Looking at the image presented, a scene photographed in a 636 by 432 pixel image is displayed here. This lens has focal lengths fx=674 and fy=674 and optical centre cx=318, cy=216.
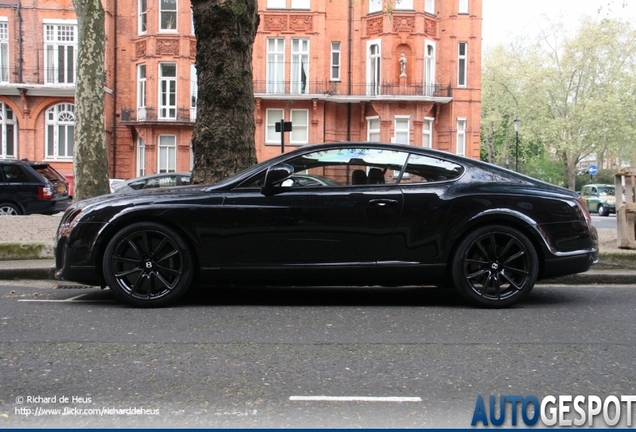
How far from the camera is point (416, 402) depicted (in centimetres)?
369

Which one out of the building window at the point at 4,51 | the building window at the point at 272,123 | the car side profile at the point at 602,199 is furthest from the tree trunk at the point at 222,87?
the car side profile at the point at 602,199

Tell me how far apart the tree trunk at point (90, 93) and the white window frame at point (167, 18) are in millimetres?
20166

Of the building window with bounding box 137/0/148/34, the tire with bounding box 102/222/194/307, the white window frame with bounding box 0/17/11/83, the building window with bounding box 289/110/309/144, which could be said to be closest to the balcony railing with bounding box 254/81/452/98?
the building window with bounding box 289/110/309/144

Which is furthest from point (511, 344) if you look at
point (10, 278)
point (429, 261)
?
point (10, 278)

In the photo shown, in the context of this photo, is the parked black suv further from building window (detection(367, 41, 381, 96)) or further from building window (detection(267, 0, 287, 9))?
building window (detection(367, 41, 381, 96))

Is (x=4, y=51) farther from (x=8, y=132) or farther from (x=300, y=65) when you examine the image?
(x=300, y=65)

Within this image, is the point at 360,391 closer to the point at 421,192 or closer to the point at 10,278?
the point at 421,192

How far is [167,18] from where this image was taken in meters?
34.2

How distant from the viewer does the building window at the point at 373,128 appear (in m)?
34.4

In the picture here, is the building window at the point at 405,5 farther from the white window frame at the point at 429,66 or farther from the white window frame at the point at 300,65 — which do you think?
the white window frame at the point at 300,65

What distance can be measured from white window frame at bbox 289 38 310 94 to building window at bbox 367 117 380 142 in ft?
11.8

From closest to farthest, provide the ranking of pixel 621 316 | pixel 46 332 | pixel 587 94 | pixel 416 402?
pixel 416 402, pixel 46 332, pixel 621 316, pixel 587 94

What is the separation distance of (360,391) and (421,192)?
2.72m

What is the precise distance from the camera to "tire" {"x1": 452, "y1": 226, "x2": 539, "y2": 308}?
610 centimetres
